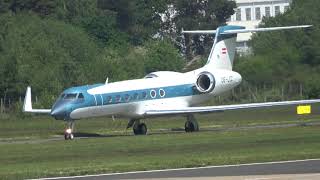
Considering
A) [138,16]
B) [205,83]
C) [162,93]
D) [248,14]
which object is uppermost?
[248,14]

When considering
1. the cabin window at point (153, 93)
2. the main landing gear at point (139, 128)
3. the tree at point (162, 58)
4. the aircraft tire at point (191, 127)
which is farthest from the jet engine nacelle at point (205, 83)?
the tree at point (162, 58)

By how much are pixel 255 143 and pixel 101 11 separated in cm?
8940

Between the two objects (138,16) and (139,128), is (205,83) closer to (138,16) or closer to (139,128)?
(139,128)

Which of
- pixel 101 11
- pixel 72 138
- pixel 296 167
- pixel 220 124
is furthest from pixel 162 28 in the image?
pixel 296 167

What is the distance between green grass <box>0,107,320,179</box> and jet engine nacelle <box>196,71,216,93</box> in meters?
1.99

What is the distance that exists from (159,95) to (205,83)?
116 inches

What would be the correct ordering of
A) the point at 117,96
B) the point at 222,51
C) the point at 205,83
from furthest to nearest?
the point at 222,51 → the point at 205,83 → the point at 117,96

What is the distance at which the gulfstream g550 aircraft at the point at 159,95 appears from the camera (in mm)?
50531

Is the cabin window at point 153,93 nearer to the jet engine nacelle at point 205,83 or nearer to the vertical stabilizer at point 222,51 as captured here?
the jet engine nacelle at point 205,83

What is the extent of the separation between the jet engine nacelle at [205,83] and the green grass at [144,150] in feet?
6.53

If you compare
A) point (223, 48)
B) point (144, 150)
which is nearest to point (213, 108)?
point (223, 48)

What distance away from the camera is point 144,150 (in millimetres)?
37375

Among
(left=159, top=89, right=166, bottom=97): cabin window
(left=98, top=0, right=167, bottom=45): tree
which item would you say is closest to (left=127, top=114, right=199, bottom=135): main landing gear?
(left=159, top=89, right=166, bottom=97): cabin window

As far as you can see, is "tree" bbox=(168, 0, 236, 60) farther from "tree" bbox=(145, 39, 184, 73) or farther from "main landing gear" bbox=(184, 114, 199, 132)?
"main landing gear" bbox=(184, 114, 199, 132)
